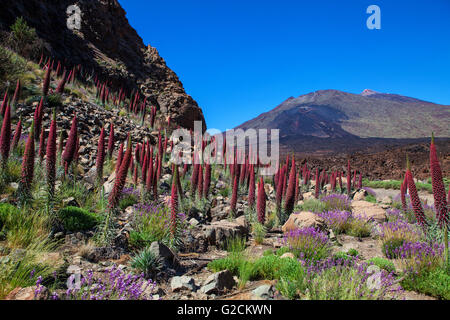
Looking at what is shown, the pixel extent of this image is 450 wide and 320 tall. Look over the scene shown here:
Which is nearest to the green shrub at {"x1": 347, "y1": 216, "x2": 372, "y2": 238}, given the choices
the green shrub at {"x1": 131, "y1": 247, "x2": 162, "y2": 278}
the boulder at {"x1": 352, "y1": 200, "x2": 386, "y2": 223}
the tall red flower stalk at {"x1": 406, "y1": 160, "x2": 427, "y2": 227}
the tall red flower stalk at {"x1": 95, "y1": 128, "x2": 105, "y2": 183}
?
the boulder at {"x1": 352, "y1": 200, "x2": 386, "y2": 223}

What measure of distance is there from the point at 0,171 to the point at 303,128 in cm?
15092

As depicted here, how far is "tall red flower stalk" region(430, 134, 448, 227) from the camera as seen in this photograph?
3539 mm

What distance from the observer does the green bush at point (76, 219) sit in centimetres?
448

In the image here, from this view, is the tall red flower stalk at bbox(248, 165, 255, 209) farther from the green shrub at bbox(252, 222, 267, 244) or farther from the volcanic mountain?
the volcanic mountain

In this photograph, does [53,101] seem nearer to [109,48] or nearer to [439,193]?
[439,193]

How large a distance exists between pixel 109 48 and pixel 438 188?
27.2m

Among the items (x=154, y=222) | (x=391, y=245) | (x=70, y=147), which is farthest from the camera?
(x=70, y=147)

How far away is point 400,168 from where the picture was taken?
28656 mm

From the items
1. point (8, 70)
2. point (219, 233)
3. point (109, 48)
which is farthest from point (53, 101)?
point (109, 48)

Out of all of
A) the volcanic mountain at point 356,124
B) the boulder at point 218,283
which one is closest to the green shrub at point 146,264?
the boulder at point 218,283

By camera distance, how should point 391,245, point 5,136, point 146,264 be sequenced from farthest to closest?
point 391,245, point 5,136, point 146,264

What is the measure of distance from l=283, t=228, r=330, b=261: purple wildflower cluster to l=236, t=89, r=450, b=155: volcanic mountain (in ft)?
265

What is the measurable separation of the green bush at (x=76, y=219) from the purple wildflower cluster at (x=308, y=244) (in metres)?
3.83

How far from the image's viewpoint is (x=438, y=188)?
3639 mm
